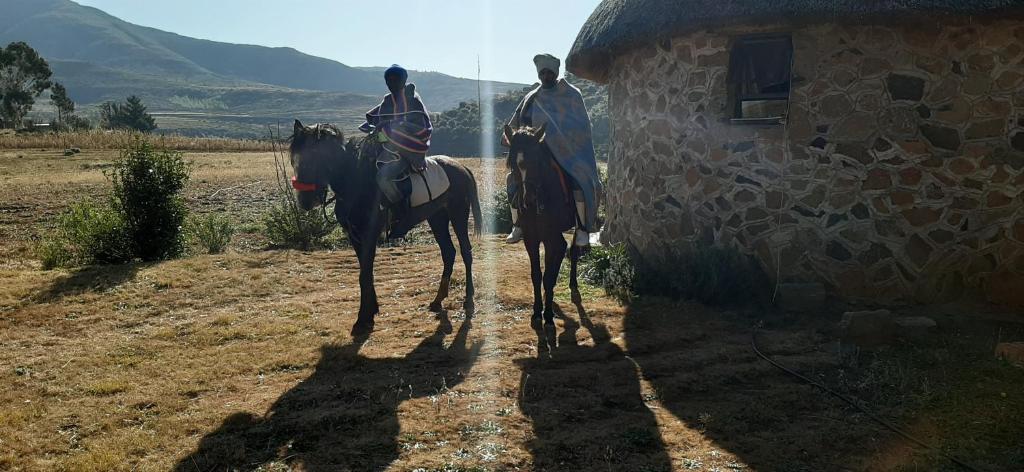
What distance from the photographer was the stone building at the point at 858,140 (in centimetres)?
643

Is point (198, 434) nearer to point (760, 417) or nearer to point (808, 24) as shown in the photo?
point (760, 417)

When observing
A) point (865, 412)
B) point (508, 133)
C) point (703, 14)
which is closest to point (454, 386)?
point (508, 133)

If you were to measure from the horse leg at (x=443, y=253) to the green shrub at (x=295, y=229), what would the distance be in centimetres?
441

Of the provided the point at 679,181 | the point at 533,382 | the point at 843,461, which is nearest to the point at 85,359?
the point at 533,382

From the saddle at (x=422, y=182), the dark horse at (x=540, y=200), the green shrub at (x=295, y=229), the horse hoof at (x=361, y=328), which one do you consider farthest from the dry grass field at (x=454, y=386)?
the green shrub at (x=295, y=229)

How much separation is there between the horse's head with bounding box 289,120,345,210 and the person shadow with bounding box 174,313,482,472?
1.49 meters

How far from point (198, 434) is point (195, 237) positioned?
8154 millimetres

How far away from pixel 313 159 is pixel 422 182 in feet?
4.11

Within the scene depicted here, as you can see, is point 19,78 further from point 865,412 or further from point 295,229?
point 865,412

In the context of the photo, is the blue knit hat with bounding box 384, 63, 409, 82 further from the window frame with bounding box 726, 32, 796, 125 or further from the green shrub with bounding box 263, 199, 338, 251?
the green shrub with bounding box 263, 199, 338, 251

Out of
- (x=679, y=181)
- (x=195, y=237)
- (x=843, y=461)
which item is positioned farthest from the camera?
(x=195, y=237)

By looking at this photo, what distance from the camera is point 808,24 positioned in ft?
22.3

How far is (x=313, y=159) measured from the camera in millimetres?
5836

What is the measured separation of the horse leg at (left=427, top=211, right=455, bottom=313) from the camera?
23.9 ft
